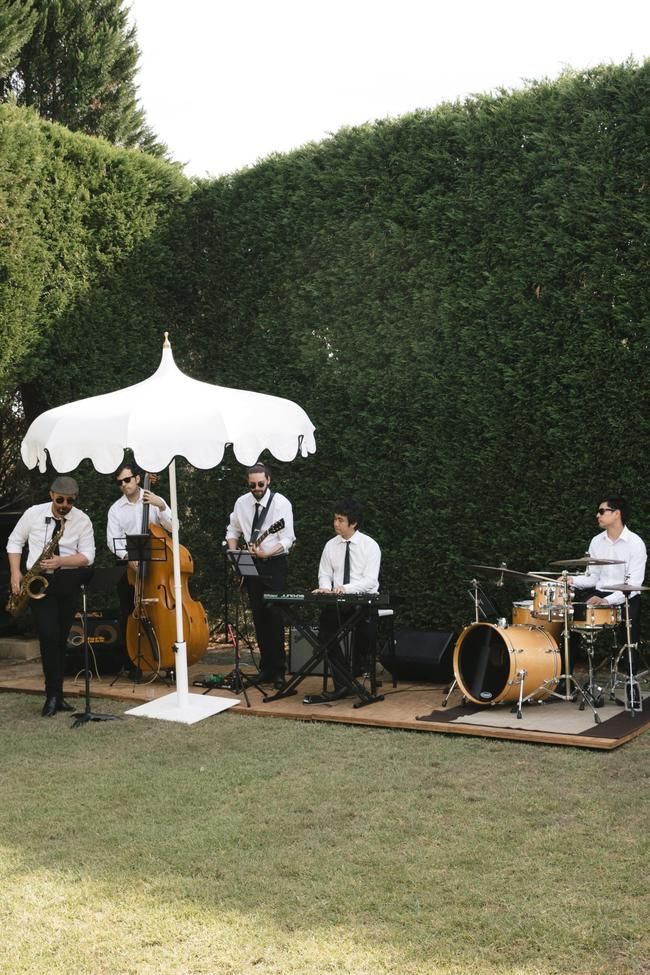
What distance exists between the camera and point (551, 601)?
6.84m

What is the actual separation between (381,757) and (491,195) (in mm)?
Result: 4665

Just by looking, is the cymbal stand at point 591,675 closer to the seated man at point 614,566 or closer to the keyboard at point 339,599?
the seated man at point 614,566

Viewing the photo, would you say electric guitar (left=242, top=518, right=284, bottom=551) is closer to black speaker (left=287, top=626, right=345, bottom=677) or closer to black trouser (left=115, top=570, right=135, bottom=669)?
black speaker (left=287, top=626, right=345, bottom=677)

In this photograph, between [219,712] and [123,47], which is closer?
[219,712]

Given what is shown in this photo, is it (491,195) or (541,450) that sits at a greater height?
(491,195)

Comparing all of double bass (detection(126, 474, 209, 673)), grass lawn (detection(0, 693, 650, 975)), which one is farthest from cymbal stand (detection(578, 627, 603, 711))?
double bass (detection(126, 474, 209, 673))

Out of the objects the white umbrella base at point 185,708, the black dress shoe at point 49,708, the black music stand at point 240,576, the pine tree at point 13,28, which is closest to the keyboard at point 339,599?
the black music stand at point 240,576

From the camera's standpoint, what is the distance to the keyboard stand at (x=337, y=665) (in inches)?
289

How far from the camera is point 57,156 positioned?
9648 mm

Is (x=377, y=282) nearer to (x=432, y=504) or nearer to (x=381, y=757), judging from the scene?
(x=432, y=504)

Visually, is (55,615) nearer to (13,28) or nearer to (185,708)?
(185,708)

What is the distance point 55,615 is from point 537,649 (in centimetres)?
344

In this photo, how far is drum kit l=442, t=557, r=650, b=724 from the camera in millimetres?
6762

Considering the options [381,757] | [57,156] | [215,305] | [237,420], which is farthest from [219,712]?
[57,156]
